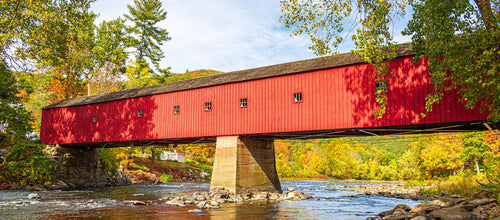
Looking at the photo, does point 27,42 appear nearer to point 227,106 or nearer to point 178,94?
point 178,94

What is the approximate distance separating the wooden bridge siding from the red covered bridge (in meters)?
0.03

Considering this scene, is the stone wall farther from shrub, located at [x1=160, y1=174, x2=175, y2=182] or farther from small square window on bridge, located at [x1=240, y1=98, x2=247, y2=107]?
small square window on bridge, located at [x1=240, y1=98, x2=247, y2=107]

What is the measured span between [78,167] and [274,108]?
55.0 ft

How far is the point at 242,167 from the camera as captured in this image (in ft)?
51.5

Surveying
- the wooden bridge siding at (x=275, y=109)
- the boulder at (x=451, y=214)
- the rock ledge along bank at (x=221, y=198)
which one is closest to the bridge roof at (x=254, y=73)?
the wooden bridge siding at (x=275, y=109)

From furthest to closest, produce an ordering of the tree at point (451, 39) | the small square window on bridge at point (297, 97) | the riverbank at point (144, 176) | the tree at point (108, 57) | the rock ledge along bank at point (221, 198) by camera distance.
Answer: the tree at point (108, 57)
the riverbank at point (144, 176)
the small square window on bridge at point (297, 97)
the rock ledge along bank at point (221, 198)
the tree at point (451, 39)

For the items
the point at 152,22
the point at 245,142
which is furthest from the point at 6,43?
the point at 152,22

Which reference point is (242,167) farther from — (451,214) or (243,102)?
(451,214)

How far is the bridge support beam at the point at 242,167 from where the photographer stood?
1541cm

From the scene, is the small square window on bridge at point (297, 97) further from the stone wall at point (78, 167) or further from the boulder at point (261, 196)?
the stone wall at point (78, 167)

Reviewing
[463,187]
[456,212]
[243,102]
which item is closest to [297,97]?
[243,102]

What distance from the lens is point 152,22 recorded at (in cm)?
4188

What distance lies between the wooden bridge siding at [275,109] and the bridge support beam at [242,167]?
70 centimetres

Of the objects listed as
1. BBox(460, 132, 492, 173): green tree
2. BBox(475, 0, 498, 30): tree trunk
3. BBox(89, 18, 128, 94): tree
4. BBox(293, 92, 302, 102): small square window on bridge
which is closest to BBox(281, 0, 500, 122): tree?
BBox(475, 0, 498, 30): tree trunk
